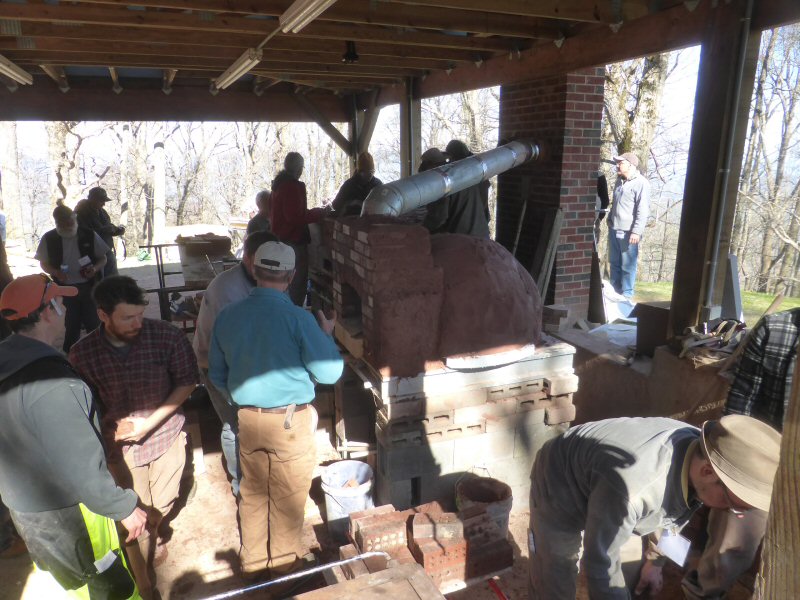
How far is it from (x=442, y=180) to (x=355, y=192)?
6.37 ft

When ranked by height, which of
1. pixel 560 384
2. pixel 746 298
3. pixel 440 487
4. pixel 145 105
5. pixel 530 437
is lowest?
pixel 746 298

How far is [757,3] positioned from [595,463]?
3.54 meters

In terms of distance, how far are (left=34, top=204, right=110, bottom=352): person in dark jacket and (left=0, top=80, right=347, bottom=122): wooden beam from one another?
3.35 meters

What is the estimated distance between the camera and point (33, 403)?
223cm

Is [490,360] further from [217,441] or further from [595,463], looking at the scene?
[217,441]

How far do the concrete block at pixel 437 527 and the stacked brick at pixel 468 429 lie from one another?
668 millimetres

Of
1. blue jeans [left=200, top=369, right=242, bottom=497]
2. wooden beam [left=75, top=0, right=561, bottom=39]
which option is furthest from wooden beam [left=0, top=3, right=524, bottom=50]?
blue jeans [left=200, top=369, right=242, bottom=497]

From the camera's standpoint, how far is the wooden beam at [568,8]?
4.54 metres

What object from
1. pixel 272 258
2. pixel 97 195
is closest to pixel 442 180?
pixel 272 258

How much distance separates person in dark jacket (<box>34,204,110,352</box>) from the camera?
21.0ft

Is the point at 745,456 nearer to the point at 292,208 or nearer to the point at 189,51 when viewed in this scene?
the point at 292,208

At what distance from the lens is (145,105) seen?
9312 millimetres

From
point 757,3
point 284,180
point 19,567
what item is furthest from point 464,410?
point 284,180

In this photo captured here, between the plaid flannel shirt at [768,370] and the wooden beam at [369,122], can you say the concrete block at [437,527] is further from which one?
the wooden beam at [369,122]
